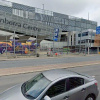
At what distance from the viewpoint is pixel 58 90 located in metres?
3.24

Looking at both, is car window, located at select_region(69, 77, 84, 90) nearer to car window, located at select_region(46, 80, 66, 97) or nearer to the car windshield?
car window, located at select_region(46, 80, 66, 97)

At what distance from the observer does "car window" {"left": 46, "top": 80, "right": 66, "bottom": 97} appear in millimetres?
3088

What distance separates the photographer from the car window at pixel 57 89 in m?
3.09

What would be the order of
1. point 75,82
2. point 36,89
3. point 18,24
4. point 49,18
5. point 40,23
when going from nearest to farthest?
1. point 36,89
2. point 75,82
3. point 18,24
4. point 40,23
5. point 49,18

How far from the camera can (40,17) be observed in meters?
53.3

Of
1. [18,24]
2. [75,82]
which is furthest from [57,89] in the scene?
[18,24]

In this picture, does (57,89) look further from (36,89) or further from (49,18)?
(49,18)

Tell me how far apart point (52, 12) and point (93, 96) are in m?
57.0

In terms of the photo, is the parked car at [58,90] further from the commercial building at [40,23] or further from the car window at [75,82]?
the commercial building at [40,23]

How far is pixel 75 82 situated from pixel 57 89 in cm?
72

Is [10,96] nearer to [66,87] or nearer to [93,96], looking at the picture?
[66,87]

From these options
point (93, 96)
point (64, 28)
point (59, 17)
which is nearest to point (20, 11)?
point (59, 17)

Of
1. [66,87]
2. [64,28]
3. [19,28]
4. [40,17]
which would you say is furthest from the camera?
[64,28]

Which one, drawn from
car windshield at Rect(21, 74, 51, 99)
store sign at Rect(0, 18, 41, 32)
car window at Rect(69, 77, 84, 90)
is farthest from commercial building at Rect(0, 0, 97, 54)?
car windshield at Rect(21, 74, 51, 99)
